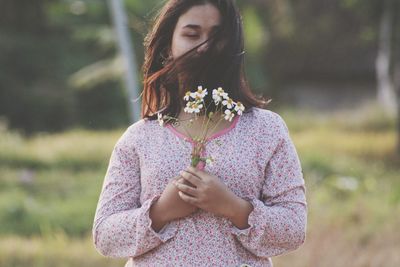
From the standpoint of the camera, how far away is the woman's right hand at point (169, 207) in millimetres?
2010

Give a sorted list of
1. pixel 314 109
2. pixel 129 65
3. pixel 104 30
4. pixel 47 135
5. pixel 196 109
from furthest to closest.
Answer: pixel 314 109, pixel 104 30, pixel 47 135, pixel 129 65, pixel 196 109

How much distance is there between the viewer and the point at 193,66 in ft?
6.86

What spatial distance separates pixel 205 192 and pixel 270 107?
1511 cm

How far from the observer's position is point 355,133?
1398 cm

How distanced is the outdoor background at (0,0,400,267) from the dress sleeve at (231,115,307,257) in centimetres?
197

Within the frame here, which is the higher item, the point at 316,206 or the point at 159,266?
the point at 159,266

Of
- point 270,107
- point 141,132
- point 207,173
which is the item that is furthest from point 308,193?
point 270,107

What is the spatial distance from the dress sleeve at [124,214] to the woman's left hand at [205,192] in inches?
4.2

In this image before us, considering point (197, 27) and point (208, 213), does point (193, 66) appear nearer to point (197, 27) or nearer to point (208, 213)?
point (197, 27)

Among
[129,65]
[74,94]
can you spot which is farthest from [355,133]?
[74,94]

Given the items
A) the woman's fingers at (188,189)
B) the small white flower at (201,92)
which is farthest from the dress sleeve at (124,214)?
the small white flower at (201,92)

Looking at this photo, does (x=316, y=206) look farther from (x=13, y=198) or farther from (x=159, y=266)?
(x=159, y=266)

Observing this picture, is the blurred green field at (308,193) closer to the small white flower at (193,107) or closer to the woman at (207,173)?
the woman at (207,173)

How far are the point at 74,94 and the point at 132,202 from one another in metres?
16.1
